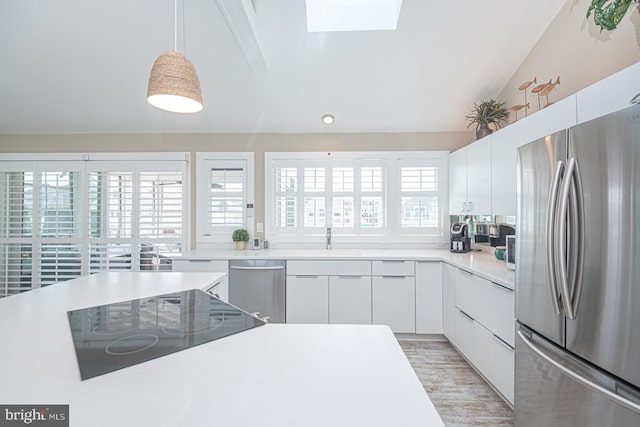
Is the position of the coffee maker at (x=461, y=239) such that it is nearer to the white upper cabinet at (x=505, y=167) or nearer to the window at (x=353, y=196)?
the window at (x=353, y=196)

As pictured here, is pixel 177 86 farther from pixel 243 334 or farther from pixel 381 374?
pixel 381 374

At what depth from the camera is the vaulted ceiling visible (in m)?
2.35

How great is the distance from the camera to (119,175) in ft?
11.4

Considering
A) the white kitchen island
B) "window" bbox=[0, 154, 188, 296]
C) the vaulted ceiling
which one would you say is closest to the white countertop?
"window" bbox=[0, 154, 188, 296]

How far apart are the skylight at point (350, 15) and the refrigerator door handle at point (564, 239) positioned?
196 cm

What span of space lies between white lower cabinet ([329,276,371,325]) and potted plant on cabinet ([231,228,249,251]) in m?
1.22

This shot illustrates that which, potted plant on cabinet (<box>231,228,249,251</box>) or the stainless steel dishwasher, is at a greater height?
potted plant on cabinet (<box>231,228,249,251</box>)

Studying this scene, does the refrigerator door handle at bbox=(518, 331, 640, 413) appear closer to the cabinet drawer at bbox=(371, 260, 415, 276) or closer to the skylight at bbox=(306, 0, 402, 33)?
the cabinet drawer at bbox=(371, 260, 415, 276)

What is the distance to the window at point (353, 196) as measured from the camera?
11.5 ft

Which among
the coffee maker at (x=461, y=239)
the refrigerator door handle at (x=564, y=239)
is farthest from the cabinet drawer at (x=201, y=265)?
the refrigerator door handle at (x=564, y=239)

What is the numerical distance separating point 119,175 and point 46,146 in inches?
39.9

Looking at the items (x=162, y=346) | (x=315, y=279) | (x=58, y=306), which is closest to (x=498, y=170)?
(x=315, y=279)

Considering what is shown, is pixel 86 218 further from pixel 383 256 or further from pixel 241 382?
pixel 241 382

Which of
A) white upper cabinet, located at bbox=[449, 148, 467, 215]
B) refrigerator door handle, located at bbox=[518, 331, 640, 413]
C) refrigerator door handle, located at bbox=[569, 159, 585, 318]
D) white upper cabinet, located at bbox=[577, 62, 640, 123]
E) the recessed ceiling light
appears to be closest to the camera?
refrigerator door handle, located at bbox=[518, 331, 640, 413]
